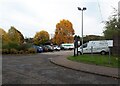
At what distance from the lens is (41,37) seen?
285ft

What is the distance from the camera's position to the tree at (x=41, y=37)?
282ft

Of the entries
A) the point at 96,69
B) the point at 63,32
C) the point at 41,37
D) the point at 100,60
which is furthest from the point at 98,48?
the point at 41,37

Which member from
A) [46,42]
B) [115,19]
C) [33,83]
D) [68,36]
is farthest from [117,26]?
[46,42]

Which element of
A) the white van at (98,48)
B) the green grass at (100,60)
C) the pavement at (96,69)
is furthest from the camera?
the white van at (98,48)

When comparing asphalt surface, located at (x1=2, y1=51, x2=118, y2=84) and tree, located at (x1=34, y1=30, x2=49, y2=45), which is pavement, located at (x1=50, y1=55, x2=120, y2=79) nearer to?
asphalt surface, located at (x1=2, y1=51, x2=118, y2=84)

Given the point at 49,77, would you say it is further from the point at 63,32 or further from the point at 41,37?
the point at 41,37

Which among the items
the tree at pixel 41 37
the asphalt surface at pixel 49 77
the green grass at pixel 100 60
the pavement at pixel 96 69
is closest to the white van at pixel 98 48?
the green grass at pixel 100 60

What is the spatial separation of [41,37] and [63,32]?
48.7ft

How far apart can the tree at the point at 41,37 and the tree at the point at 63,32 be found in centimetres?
1009

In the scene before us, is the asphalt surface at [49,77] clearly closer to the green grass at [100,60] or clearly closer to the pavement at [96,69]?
the pavement at [96,69]

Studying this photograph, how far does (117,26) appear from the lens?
21.6 metres

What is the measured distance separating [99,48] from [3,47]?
46.2 feet

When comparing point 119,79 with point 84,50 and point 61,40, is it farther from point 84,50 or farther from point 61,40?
point 61,40

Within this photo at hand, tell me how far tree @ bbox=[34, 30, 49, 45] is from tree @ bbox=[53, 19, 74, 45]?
10.1 meters
